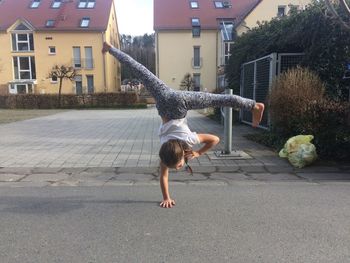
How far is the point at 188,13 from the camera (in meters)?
43.6

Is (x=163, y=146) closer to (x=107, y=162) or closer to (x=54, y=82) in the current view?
(x=107, y=162)

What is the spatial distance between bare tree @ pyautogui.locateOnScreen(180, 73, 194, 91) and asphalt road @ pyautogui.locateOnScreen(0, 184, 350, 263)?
3468 centimetres

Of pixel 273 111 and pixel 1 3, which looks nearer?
pixel 273 111

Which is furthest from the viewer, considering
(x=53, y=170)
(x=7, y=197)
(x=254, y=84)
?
(x=254, y=84)

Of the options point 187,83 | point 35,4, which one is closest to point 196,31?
point 187,83

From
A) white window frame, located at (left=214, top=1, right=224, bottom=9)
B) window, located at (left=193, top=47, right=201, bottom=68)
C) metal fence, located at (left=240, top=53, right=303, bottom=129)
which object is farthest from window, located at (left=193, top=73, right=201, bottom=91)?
metal fence, located at (left=240, top=53, right=303, bottom=129)

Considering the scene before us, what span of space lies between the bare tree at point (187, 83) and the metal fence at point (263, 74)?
26.0 metres

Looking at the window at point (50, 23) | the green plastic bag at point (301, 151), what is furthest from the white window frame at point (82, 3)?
the green plastic bag at point (301, 151)

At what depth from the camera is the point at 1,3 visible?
45344mm

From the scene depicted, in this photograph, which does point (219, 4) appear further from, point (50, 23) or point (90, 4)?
point (50, 23)

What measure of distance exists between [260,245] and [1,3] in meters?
49.8

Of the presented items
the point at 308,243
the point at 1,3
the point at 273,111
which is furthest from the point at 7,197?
the point at 1,3

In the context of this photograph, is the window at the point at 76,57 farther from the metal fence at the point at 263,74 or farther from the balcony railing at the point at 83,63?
the metal fence at the point at 263,74

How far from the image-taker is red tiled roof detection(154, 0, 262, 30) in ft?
138
